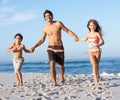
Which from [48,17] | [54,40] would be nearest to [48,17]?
[48,17]

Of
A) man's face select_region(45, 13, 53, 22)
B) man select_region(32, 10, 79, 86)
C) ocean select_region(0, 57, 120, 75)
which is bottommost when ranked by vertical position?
ocean select_region(0, 57, 120, 75)

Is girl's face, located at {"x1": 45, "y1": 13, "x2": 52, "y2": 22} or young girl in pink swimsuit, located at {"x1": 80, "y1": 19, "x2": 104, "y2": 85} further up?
girl's face, located at {"x1": 45, "y1": 13, "x2": 52, "y2": 22}

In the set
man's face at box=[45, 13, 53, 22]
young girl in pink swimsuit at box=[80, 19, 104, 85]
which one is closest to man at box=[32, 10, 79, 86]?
man's face at box=[45, 13, 53, 22]

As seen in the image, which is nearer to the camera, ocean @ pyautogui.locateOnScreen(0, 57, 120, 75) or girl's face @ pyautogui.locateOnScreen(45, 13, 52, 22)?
girl's face @ pyautogui.locateOnScreen(45, 13, 52, 22)

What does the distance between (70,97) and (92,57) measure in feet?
7.34

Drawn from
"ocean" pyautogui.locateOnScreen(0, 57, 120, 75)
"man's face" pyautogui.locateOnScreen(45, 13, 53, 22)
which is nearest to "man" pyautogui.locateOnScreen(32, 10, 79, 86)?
"man's face" pyautogui.locateOnScreen(45, 13, 53, 22)

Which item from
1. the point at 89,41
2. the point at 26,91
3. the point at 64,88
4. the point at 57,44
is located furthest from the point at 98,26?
the point at 26,91

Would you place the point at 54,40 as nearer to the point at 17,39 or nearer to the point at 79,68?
the point at 17,39

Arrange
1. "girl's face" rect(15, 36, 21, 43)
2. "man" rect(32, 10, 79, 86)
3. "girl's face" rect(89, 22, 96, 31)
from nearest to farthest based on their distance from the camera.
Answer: "girl's face" rect(89, 22, 96, 31)
"man" rect(32, 10, 79, 86)
"girl's face" rect(15, 36, 21, 43)

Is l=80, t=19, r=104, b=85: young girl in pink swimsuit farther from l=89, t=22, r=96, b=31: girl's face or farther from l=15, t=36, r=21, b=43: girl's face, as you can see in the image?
l=15, t=36, r=21, b=43: girl's face

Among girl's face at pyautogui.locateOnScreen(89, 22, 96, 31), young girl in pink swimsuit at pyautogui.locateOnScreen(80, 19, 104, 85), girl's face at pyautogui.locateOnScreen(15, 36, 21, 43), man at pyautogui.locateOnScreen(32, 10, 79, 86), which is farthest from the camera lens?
girl's face at pyautogui.locateOnScreen(15, 36, 21, 43)

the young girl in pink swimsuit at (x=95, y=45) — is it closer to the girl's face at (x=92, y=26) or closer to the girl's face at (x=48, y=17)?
the girl's face at (x=92, y=26)

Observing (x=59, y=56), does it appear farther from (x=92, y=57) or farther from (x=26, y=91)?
(x=26, y=91)

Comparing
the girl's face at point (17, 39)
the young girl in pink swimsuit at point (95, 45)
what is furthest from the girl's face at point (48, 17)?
the girl's face at point (17, 39)
